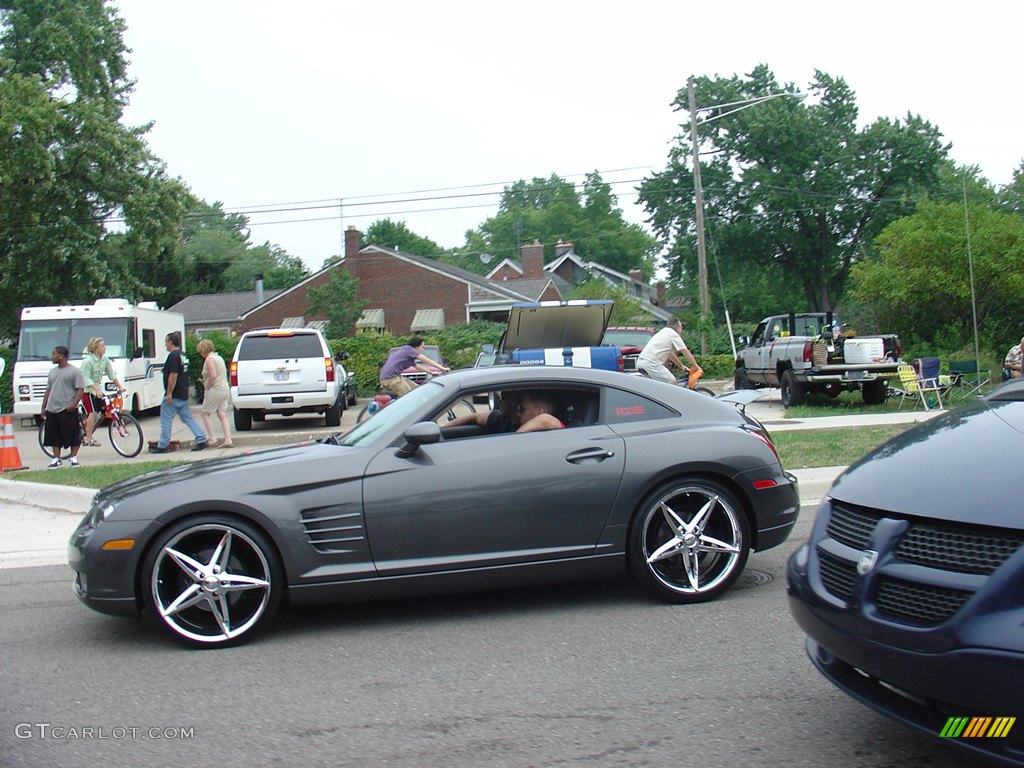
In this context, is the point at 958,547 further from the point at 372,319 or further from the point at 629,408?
the point at 372,319

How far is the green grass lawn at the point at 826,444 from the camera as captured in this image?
36.5 feet

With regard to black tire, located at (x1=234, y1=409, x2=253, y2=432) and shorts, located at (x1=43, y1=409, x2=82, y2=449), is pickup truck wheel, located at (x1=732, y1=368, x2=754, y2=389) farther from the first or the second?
shorts, located at (x1=43, y1=409, x2=82, y2=449)

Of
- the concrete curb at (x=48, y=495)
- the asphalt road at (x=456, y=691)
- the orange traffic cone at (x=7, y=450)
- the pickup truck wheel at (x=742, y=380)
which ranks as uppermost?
the pickup truck wheel at (x=742, y=380)

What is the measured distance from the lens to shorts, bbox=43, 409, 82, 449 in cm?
1338

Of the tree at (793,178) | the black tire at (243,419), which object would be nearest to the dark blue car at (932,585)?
the black tire at (243,419)

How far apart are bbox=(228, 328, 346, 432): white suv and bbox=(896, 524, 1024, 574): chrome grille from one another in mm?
15178

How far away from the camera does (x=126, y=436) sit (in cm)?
1459

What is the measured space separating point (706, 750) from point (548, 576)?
1954 millimetres

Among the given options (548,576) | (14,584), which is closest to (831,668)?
(548,576)

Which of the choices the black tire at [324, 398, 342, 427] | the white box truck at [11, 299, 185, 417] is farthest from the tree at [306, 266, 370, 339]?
the black tire at [324, 398, 342, 427]

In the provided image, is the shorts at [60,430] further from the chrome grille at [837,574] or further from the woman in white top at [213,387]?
the chrome grille at [837,574]

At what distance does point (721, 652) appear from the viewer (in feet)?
16.4

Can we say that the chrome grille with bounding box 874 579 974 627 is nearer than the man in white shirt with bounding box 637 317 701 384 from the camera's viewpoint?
Yes

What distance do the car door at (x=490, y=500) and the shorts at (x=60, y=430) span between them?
948 cm
